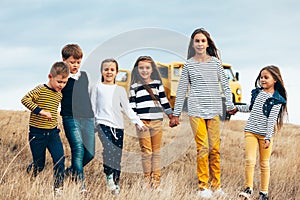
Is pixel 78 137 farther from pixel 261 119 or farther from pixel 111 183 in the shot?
pixel 261 119

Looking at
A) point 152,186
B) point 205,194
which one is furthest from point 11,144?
point 205,194

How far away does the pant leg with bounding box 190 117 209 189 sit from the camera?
4.32m

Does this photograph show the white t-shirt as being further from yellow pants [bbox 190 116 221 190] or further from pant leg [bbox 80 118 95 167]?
yellow pants [bbox 190 116 221 190]

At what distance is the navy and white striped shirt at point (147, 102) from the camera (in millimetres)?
4418

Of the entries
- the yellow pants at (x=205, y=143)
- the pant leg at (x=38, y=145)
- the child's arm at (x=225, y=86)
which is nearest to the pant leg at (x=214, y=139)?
the yellow pants at (x=205, y=143)

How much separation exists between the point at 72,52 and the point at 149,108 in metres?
1.02

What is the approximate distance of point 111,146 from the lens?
4191 millimetres

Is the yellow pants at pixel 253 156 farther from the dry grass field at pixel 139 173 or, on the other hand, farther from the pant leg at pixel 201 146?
the pant leg at pixel 201 146

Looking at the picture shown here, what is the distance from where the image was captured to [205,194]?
4.27 m

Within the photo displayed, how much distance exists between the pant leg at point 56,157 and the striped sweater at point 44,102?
0.40 ft

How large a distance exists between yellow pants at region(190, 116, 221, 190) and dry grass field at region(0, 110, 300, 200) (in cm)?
25

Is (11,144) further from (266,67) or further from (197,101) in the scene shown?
(266,67)

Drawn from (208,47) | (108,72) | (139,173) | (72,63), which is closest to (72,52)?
(72,63)

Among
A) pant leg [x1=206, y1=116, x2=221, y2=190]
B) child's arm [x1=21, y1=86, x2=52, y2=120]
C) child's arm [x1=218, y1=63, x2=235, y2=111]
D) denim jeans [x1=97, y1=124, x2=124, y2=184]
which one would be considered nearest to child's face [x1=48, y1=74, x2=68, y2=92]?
child's arm [x1=21, y1=86, x2=52, y2=120]
